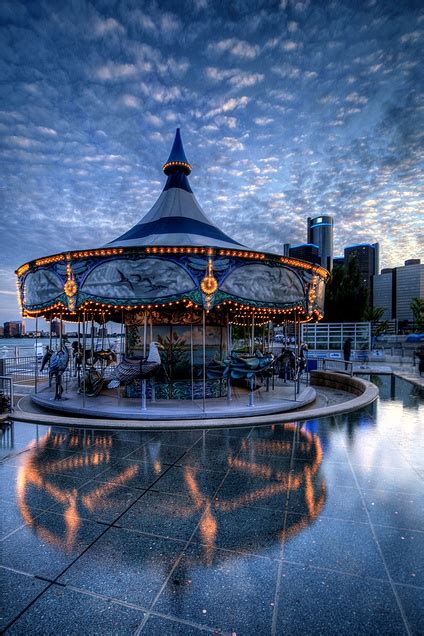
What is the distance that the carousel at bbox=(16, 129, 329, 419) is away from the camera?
9891 mm

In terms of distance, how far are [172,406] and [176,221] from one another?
7360 millimetres

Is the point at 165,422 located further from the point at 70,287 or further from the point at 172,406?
the point at 70,287

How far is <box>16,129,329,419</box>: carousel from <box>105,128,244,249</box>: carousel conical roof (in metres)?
0.08

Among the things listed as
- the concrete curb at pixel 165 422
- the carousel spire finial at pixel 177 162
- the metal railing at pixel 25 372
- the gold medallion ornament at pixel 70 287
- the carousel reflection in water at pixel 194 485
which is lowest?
the metal railing at pixel 25 372

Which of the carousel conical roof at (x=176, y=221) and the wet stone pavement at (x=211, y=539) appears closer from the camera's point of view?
the wet stone pavement at (x=211, y=539)

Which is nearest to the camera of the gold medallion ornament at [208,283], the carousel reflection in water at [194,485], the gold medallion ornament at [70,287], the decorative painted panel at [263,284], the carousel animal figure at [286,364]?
the carousel reflection in water at [194,485]

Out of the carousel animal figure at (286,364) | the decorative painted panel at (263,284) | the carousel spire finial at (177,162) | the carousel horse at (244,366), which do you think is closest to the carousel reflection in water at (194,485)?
the carousel horse at (244,366)

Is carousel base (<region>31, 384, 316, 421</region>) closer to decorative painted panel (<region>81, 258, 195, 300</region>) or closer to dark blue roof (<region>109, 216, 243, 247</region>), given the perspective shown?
decorative painted panel (<region>81, 258, 195, 300</region>)

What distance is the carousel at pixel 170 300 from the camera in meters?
9.89

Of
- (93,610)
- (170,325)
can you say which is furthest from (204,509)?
(170,325)

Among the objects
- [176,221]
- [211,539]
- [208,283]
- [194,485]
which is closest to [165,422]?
[194,485]

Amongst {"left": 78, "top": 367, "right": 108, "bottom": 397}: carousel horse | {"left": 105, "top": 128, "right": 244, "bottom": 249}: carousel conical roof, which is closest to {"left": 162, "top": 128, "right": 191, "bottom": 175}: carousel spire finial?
{"left": 105, "top": 128, "right": 244, "bottom": 249}: carousel conical roof

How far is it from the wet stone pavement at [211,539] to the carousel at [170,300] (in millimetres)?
3723

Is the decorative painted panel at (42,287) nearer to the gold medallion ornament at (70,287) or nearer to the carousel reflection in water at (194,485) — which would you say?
the gold medallion ornament at (70,287)
